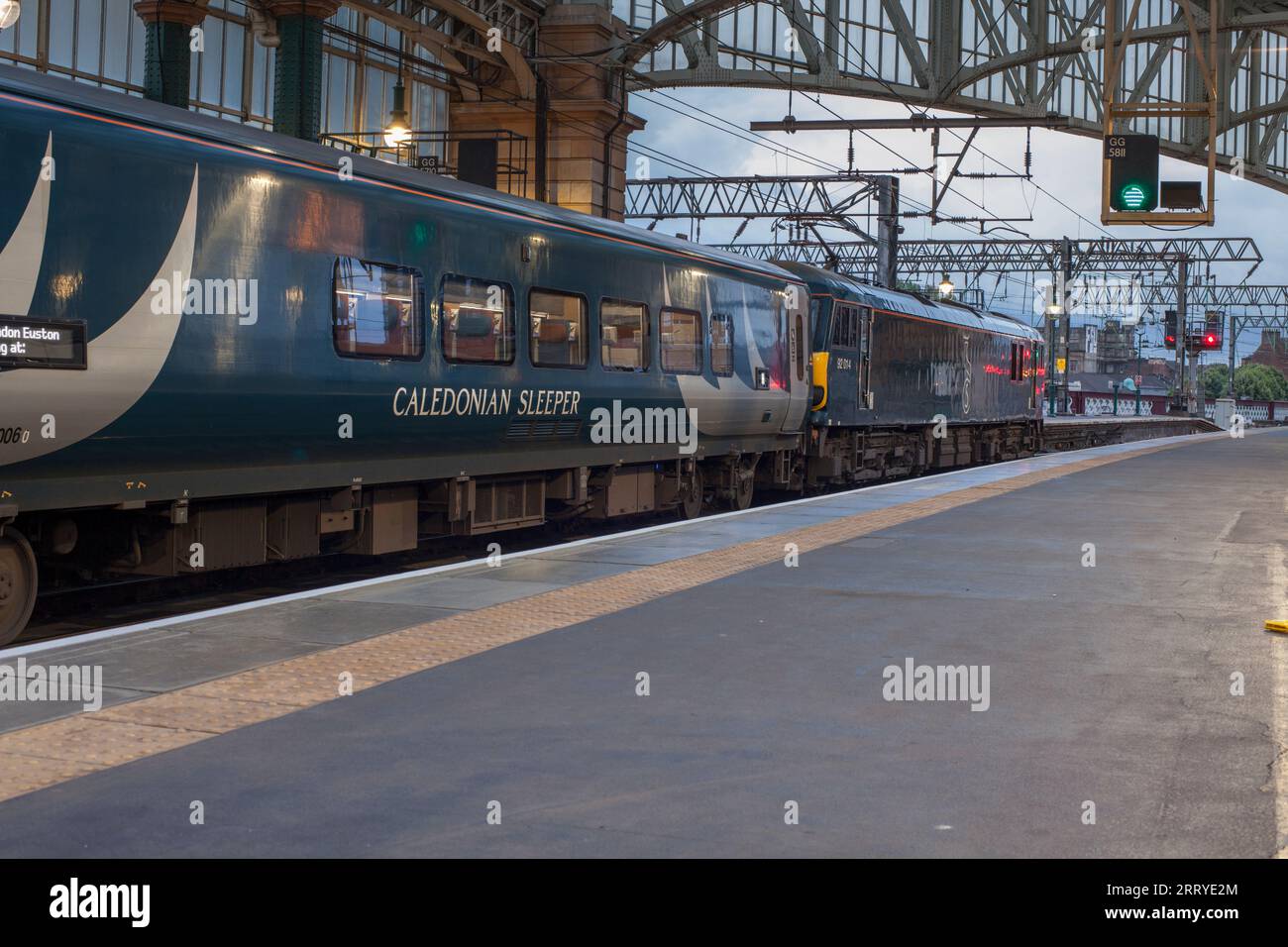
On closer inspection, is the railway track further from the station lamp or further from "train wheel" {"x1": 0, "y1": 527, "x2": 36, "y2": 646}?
the station lamp

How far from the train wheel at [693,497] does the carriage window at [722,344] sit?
1.35 m

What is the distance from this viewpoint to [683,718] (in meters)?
6.99

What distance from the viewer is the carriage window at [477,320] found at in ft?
42.7

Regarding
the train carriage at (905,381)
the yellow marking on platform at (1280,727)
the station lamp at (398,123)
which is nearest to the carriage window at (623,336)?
the train carriage at (905,381)

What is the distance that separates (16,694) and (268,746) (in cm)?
179

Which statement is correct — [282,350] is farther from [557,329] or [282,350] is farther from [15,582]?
[557,329]

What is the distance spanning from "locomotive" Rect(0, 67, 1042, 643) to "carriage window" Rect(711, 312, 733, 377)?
0.25 ft

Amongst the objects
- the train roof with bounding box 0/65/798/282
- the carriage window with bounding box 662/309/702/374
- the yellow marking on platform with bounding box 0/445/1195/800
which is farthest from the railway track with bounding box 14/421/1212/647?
the train roof with bounding box 0/65/798/282

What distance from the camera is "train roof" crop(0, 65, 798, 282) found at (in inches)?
357

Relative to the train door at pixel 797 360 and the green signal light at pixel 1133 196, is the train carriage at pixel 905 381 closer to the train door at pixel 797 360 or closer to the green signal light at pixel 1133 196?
the train door at pixel 797 360

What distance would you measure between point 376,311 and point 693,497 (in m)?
7.79

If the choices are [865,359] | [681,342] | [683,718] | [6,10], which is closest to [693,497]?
[681,342]
